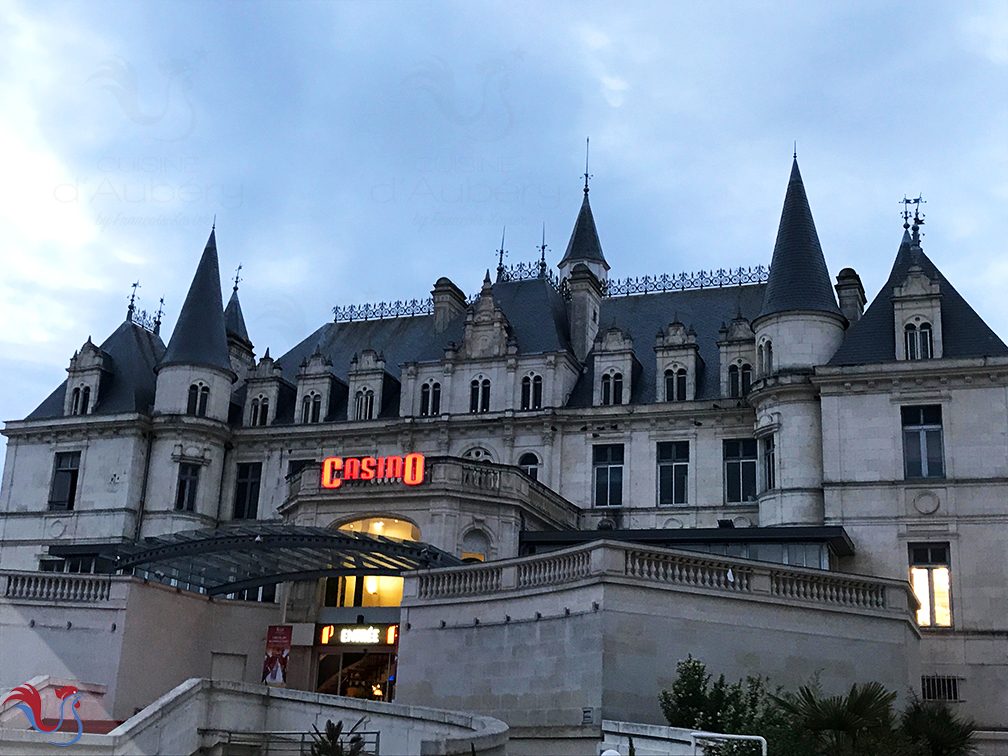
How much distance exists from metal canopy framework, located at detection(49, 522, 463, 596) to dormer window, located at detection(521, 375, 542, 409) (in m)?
15.3

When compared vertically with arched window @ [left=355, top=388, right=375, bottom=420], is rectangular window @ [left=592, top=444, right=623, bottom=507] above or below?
below

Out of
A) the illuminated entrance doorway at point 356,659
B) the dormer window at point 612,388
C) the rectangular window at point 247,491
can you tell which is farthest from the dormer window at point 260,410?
the illuminated entrance doorway at point 356,659

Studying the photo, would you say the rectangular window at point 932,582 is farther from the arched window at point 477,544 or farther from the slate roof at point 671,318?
the arched window at point 477,544

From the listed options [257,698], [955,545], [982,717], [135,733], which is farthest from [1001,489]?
[135,733]

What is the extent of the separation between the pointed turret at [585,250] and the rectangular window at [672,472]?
13.5 metres

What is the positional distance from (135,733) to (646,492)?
2618 cm

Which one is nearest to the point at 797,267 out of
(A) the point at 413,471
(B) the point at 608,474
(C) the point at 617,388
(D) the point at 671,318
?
(C) the point at 617,388

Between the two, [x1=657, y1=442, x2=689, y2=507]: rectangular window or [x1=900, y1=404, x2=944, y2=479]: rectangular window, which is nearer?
[x1=900, y1=404, x2=944, y2=479]: rectangular window

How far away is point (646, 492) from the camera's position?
153 feet

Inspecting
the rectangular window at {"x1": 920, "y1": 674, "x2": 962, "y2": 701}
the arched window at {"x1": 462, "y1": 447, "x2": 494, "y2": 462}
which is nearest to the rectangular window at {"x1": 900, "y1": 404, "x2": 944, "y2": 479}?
the rectangular window at {"x1": 920, "y1": 674, "x2": 962, "y2": 701}

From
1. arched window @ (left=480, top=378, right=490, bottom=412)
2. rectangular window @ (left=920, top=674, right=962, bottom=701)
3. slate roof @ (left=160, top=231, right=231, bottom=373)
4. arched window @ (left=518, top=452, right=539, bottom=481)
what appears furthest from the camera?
slate roof @ (left=160, top=231, right=231, bottom=373)

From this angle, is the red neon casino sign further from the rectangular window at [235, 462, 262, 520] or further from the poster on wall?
the rectangular window at [235, 462, 262, 520]

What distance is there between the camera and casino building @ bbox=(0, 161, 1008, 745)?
35.7m

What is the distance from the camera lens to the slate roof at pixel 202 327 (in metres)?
53.6
